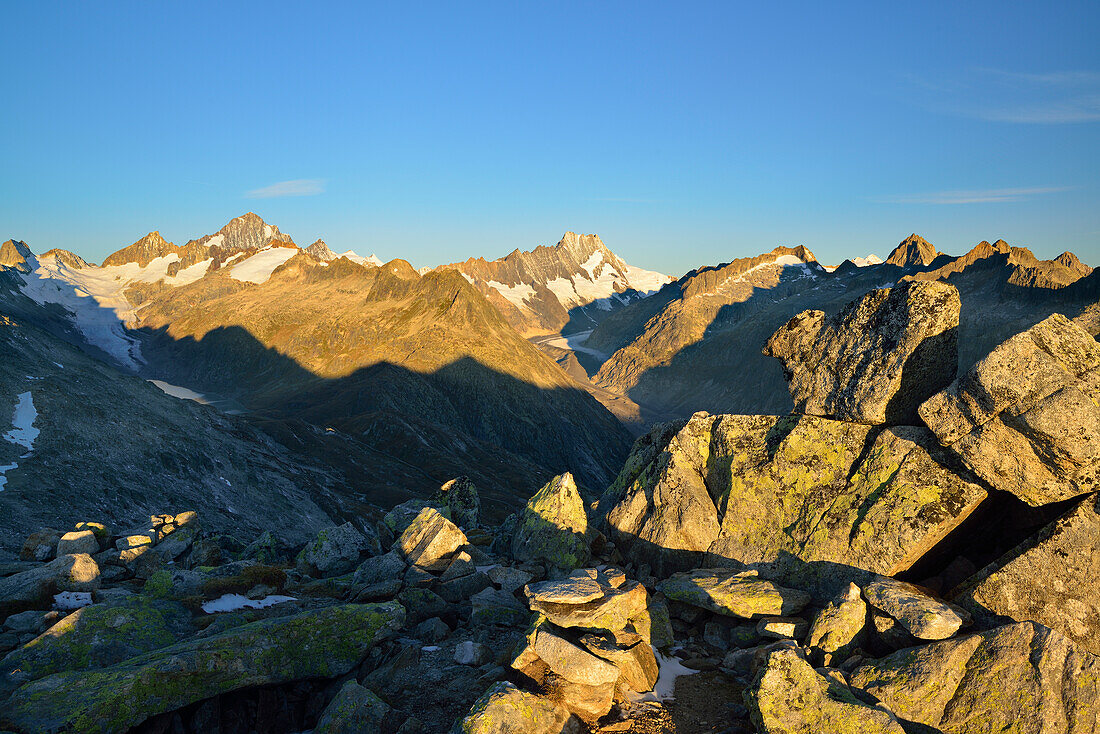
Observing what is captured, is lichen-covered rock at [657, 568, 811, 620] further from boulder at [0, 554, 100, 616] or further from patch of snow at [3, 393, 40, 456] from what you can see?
patch of snow at [3, 393, 40, 456]

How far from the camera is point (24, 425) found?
61312 millimetres

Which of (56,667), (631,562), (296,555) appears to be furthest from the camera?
(296,555)

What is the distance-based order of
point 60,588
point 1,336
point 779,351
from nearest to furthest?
point 60,588
point 779,351
point 1,336

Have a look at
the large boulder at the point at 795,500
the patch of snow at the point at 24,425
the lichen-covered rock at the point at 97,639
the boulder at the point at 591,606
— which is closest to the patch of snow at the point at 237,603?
the lichen-covered rock at the point at 97,639

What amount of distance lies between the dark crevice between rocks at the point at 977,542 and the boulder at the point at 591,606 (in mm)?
8119

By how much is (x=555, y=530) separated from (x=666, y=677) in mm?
10137

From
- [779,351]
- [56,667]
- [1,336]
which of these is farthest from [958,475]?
[1,336]

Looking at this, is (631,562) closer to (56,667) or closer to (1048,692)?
(1048,692)

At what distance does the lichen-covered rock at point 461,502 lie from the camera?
131 feet

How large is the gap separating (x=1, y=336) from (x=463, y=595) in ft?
304

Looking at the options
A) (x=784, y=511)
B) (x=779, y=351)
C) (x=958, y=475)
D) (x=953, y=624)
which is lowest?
(x=953, y=624)

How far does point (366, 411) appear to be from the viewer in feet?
489

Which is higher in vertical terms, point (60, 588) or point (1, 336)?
point (1, 336)

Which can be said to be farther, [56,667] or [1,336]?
[1,336]
